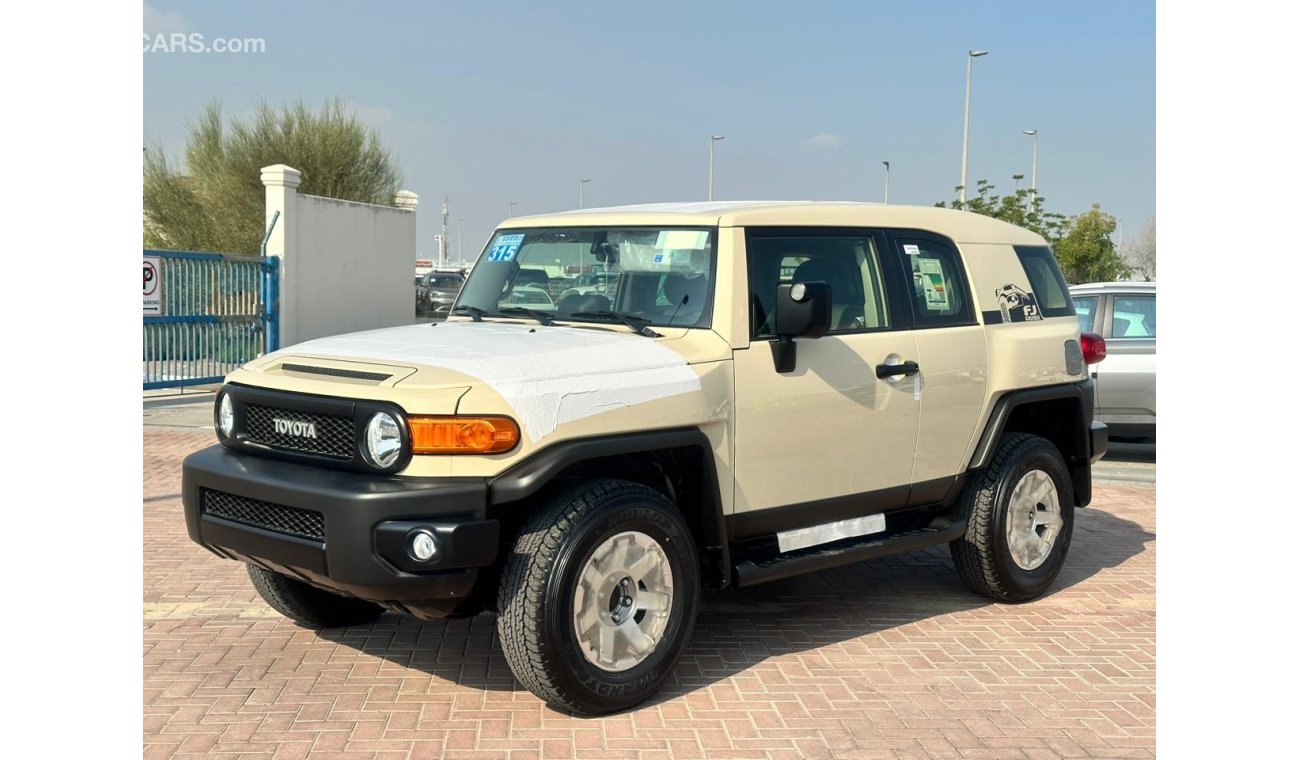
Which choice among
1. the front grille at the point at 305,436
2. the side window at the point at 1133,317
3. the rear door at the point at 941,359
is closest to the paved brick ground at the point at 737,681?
the rear door at the point at 941,359

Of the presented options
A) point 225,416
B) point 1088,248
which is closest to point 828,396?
point 225,416

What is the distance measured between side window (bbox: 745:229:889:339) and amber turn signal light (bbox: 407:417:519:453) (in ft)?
4.56

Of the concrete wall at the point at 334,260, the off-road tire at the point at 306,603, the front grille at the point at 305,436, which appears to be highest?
the concrete wall at the point at 334,260

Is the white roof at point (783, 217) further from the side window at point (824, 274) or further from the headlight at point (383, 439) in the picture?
the headlight at point (383, 439)

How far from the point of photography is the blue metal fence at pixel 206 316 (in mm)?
15352

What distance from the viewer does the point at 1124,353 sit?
11.6 meters

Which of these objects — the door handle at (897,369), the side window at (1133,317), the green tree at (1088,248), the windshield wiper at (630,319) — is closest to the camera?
the windshield wiper at (630,319)

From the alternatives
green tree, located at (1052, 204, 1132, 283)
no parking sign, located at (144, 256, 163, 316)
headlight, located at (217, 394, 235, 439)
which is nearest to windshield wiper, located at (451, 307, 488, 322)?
headlight, located at (217, 394, 235, 439)

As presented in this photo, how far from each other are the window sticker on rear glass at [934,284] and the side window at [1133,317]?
20.1 feet

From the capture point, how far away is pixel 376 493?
434 cm

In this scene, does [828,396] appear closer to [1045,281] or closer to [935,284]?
[935,284]

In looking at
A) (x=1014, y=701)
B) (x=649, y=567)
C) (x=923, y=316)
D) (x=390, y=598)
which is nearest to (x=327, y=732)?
(x=390, y=598)

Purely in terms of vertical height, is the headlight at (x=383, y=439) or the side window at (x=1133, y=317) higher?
the side window at (x=1133, y=317)

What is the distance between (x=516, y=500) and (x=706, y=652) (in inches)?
65.5
